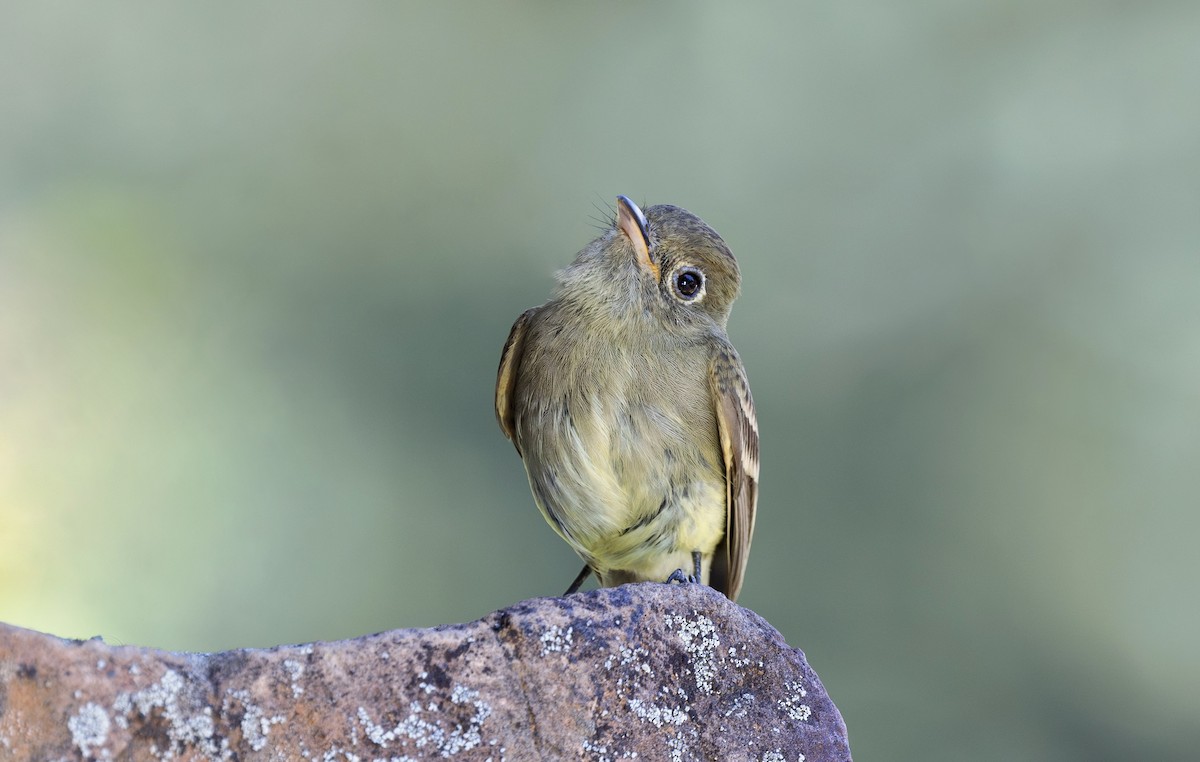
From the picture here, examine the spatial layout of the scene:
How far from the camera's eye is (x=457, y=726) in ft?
7.19

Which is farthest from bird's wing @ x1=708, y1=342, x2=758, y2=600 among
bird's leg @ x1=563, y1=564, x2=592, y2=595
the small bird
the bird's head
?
bird's leg @ x1=563, y1=564, x2=592, y2=595

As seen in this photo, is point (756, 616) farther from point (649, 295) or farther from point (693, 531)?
point (649, 295)

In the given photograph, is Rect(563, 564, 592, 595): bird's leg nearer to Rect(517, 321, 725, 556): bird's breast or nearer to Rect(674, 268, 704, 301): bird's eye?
Rect(517, 321, 725, 556): bird's breast

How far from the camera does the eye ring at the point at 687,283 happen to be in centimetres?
409

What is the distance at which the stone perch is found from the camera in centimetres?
196

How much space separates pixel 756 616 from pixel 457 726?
801mm

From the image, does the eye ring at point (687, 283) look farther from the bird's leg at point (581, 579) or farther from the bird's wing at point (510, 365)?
the bird's leg at point (581, 579)

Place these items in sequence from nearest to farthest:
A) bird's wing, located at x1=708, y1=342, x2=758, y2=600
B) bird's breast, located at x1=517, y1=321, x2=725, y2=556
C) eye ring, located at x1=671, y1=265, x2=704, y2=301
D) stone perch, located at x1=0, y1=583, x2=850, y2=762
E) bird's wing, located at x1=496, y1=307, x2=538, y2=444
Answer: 1. stone perch, located at x1=0, y1=583, x2=850, y2=762
2. bird's breast, located at x1=517, y1=321, x2=725, y2=556
3. bird's wing, located at x1=708, y1=342, x2=758, y2=600
4. eye ring, located at x1=671, y1=265, x2=704, y2=301
5. bird's wing, located at x1=496, y1=307, x2=538, y2=444

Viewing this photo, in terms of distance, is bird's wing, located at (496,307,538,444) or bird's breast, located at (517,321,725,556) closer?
bird's breast, located at (517,321,725,556)

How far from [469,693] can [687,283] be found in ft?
7.17

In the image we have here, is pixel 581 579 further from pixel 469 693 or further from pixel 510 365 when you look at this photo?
pixel 469 693

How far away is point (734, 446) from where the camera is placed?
3973mm

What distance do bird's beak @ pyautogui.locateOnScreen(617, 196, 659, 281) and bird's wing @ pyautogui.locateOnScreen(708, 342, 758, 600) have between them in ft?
1.26

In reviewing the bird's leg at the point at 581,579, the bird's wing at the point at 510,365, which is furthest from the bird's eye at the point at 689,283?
the bird's leg at the point at 581,579
